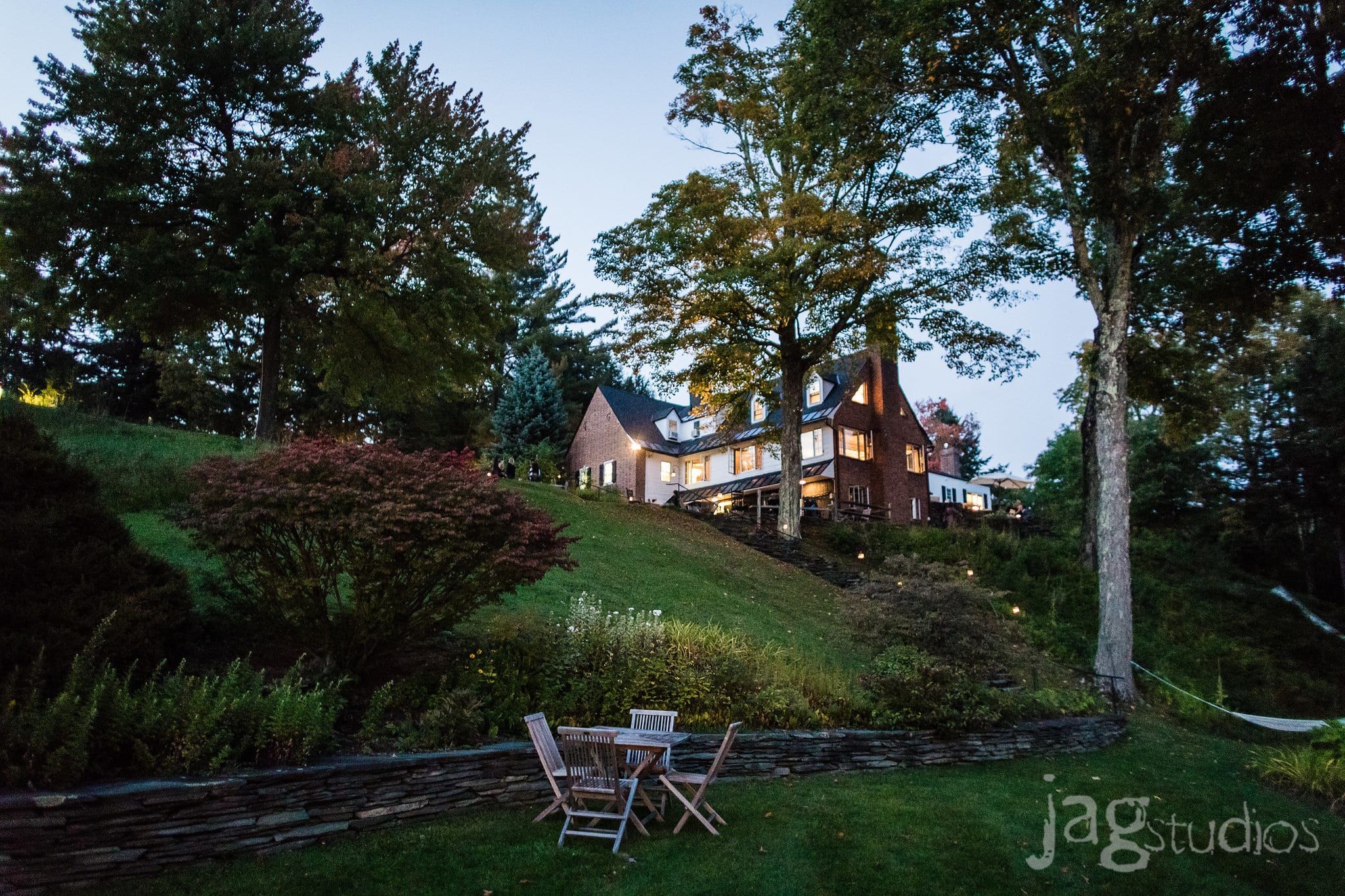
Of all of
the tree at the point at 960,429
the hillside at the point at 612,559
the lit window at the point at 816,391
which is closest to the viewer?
the hillside at the point at 612,559

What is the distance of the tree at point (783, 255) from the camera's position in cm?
2102

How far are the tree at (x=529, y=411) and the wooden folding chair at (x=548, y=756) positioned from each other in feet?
105

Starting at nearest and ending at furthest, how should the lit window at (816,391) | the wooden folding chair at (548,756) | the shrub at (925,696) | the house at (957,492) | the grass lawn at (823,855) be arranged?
the grass lawn at (823,855), the wooden folding chair at (548,756), the shrub at (925,696), the lit window at (816,391), the house at (957,492)

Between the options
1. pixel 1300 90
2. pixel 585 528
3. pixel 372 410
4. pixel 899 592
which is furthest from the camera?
pixel 372 410

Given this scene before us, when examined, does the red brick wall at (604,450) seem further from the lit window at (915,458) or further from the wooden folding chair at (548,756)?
the wooden folding chair at (548,756)

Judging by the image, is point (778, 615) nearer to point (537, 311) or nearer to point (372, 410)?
point (372, 410)

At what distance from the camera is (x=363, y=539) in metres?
6.79

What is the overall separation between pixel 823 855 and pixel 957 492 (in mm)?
45047

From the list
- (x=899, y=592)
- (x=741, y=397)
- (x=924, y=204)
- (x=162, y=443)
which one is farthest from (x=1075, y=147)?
(x=162, y=443)

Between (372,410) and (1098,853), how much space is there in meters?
35.6

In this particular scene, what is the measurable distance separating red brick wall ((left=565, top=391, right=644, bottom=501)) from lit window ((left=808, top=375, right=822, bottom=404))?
29.1 feet

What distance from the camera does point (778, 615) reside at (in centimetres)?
1484

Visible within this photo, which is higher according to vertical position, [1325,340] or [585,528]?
[1325,340]

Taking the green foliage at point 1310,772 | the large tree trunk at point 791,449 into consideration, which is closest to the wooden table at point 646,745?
the green foliage at point 1310,772
